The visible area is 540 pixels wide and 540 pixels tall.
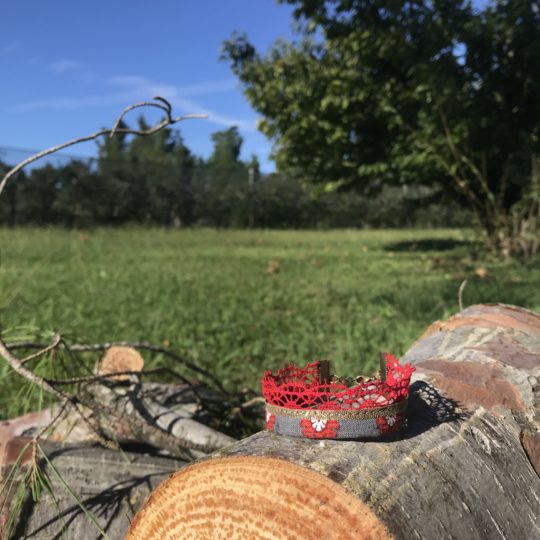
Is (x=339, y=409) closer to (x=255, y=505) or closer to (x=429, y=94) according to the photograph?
(x=255, y=505)

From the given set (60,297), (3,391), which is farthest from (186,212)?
(3,391)

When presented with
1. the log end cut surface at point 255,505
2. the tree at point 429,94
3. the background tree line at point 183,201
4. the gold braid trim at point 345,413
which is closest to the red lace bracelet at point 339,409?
the gold braid trim at point 345,413

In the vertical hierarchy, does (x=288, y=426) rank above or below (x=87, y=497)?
above

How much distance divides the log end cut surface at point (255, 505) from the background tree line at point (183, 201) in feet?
40.7

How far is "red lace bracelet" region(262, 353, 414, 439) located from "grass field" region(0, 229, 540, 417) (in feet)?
3.55

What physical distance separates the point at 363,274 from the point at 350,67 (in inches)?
165

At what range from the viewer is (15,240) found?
1227 centimetres

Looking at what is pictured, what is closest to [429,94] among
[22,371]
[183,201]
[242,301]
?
[242,301]

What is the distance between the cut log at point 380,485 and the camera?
919mm

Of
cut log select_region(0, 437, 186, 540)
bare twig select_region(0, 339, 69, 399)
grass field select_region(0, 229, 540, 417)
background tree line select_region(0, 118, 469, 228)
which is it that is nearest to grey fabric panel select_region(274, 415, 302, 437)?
cut log select_region(0, 437, 186, 540)

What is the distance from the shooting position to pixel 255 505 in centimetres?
95

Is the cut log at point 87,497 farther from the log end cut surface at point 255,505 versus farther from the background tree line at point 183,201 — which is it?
the background tree line at point 183,201

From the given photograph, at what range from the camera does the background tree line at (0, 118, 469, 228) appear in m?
17.1

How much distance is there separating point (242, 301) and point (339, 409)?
4.75 metres
